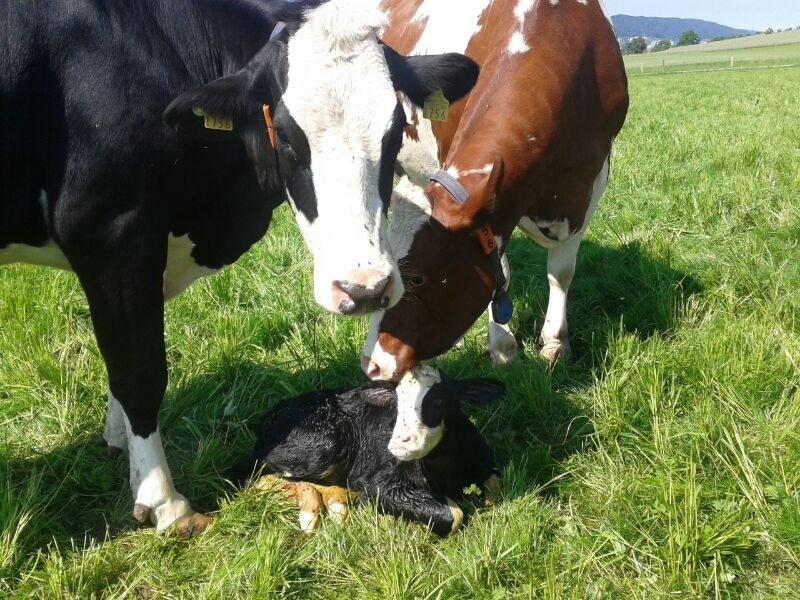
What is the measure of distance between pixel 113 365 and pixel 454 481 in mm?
1470

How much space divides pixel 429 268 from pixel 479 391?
0.56 m

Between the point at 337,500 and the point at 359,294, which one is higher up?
the point at 359,294

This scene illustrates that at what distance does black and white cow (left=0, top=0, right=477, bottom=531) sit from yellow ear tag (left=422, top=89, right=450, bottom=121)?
0.06m

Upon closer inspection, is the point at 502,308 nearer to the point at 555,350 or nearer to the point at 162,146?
the point at 555,350

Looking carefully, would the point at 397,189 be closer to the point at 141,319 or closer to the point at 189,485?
the point at 141,319

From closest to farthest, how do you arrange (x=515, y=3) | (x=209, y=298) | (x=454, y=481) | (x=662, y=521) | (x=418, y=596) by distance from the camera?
(x=418, y=596)
(x=662, y=521)
(x=454, y=481)
(x=515, y=3)
(x=209, y=298)

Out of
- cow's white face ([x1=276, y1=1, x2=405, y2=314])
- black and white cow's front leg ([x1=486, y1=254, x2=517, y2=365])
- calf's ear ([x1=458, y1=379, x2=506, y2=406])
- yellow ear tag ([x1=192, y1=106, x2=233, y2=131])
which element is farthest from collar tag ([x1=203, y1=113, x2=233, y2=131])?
black and white cow's front leg ([x1=486, y1=254, x2=517, y2=365])

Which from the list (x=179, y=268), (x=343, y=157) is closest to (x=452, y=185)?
(x=343, y=157)

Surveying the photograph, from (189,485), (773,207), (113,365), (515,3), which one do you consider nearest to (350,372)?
(189,485)

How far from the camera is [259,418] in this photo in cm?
365

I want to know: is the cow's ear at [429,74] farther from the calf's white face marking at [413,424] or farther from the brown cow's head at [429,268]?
the calf's white face marking at [413,424]

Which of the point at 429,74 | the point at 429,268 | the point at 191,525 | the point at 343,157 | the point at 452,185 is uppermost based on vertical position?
the point at 429,74

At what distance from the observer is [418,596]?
2.44m

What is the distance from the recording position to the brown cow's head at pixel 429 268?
9.95 feet
